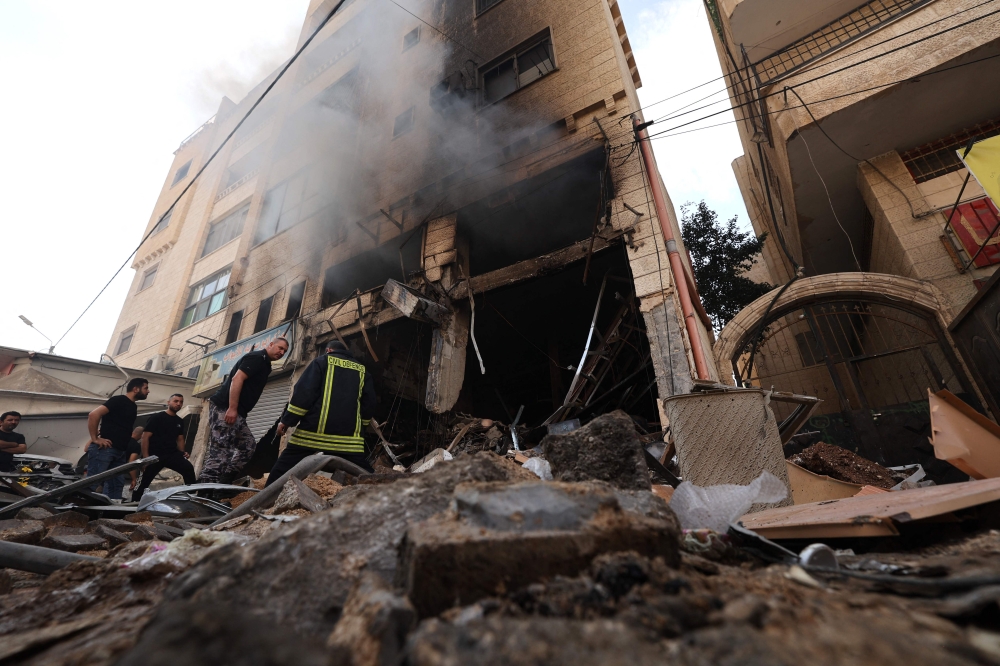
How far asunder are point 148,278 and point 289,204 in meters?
10.4

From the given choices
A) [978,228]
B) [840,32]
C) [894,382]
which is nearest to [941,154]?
[978,228]

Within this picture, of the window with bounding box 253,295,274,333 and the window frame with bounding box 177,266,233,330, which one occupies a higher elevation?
the window frame with bounding box 177,266,233,330

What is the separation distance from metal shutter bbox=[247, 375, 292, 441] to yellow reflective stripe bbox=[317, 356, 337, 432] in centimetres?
579

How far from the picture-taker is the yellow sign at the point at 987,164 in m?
4.59

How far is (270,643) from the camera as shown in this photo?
697mm

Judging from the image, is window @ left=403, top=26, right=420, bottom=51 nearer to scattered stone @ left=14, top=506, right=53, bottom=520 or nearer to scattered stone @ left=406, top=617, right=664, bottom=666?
scattered stone @ left=14, top=506, right=53, bottom=520

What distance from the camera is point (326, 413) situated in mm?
3754

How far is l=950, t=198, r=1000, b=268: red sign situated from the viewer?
5316 mm

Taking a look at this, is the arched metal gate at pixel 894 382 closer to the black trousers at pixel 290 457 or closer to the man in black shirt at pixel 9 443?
the black trousers at pixel 290 457

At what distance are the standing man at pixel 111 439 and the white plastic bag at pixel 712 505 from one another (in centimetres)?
583

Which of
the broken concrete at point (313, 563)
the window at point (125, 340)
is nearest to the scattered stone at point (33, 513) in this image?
the broken concrete at point (313, 563)

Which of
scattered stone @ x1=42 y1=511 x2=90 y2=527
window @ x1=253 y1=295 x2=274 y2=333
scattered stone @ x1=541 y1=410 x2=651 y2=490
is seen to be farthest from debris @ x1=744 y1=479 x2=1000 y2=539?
window @ x1=253 y1=295 x2=274 y2=333

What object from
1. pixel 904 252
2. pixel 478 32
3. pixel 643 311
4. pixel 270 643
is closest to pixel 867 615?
pixel 270 643

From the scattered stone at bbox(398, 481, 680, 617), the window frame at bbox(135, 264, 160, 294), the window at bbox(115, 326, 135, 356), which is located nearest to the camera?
the scattered stone at bbox(398, 481, 680, 617)
